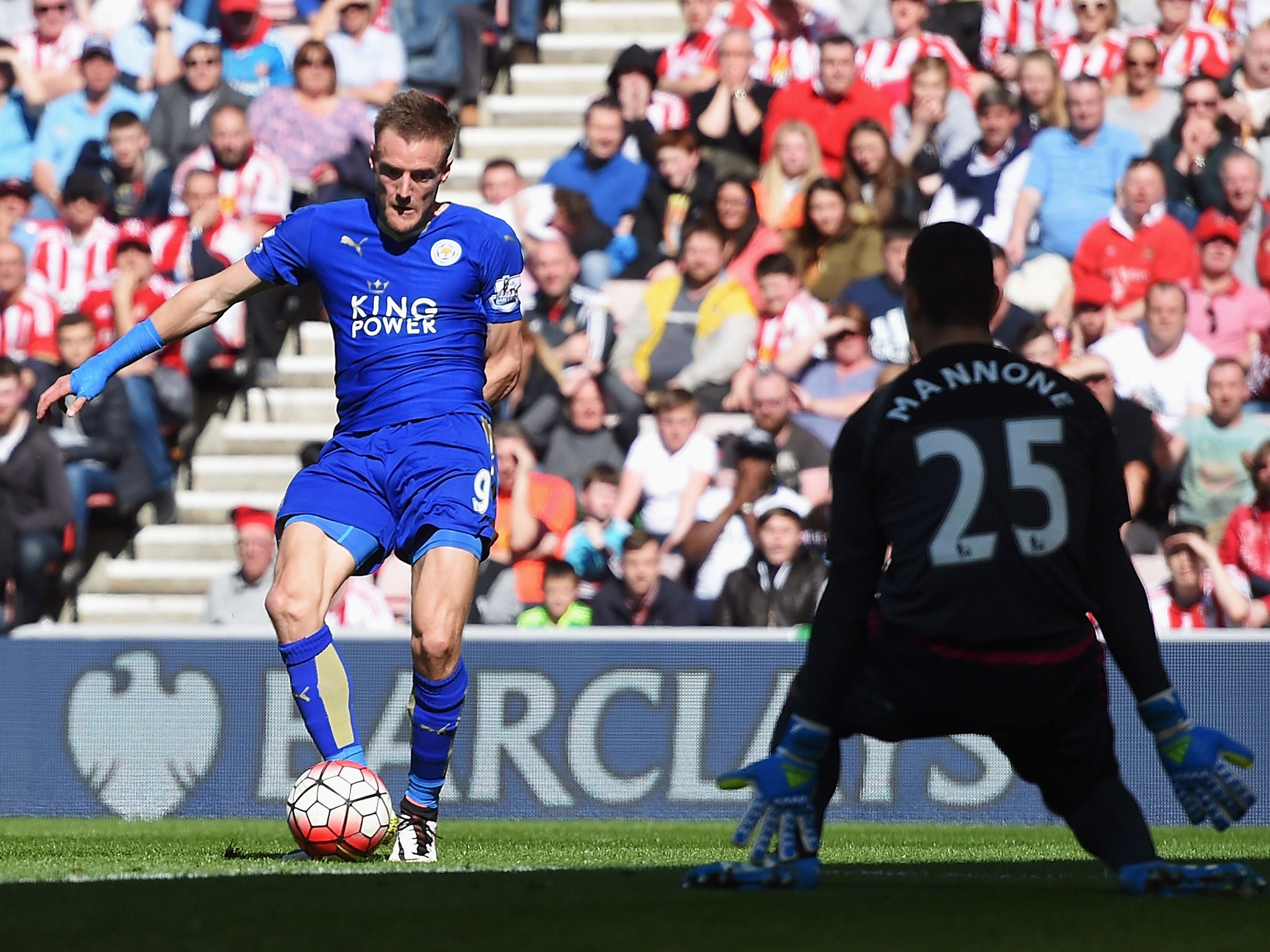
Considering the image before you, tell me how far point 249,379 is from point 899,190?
478cm

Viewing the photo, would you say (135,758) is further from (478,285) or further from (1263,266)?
(1263,266)

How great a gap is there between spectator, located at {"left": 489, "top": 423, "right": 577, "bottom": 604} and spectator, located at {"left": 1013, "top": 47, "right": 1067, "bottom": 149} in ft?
13.3

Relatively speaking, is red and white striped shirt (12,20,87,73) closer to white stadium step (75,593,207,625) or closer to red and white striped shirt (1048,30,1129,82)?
white stadium step (75,593,207,625)

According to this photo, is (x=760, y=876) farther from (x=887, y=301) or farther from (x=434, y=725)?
(x=887, y=301)

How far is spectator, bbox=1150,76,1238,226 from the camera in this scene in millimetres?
12492

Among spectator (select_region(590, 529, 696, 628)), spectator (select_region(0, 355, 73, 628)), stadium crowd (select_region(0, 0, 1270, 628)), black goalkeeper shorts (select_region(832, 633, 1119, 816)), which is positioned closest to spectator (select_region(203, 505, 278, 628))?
stadium crowd (select_region(0, 0, 1270, 628))

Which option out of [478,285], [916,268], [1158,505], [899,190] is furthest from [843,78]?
[916,268]

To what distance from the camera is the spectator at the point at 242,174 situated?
13688 mm

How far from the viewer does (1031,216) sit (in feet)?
41.7

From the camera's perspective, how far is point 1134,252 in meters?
12.3

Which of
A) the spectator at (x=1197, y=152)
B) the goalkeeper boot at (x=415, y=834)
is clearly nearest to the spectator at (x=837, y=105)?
the spectator at (x=1197, y=152)

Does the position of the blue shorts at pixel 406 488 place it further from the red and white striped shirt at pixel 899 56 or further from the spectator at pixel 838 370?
the red and white striped shirt at pixel 899 56

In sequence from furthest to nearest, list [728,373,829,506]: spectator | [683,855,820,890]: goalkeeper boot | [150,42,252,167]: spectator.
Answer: [150,42,252,167]: spectator, [728,373,829,506]: spectator, [683,855,820,890]: goalkeeper boot

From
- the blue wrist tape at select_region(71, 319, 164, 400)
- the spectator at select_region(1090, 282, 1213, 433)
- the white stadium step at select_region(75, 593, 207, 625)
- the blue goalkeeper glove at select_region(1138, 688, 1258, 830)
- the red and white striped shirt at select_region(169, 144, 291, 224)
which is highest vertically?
the blue wrist tape at select_region(71, 319, 164, 400)
